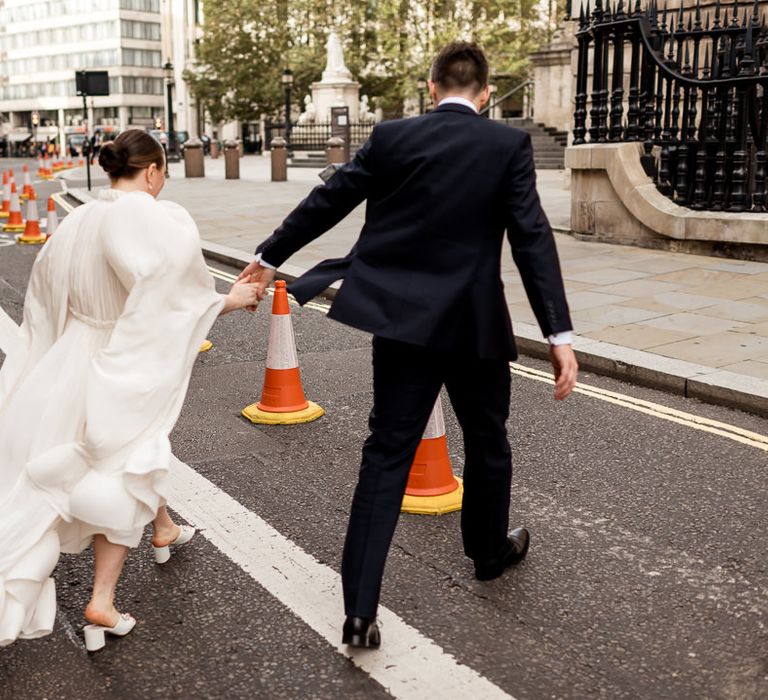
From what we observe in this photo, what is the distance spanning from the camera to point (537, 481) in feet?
15.8

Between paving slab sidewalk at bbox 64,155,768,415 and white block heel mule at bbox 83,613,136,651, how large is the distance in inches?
161

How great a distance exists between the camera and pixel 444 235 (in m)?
3.11

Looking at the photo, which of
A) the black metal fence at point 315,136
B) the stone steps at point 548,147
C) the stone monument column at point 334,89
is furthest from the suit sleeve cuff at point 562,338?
the stone monument column at point 334,89

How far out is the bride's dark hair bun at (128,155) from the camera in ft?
10.7

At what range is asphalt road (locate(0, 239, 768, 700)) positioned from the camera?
303 centimetres

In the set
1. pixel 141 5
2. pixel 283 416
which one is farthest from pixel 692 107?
pixel 141 5

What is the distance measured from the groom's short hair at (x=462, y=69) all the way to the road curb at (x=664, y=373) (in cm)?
336

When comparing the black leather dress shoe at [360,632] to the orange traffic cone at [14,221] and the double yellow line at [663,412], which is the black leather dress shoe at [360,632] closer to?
the double yellow line at [663,412]

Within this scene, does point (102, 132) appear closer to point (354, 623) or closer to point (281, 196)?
point (281, 196)

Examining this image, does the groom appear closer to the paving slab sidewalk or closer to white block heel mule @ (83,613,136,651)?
white block heel mule @ (83,613,136,651)

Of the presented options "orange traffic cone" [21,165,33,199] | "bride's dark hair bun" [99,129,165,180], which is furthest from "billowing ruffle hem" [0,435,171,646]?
"orange traffic cone" [21,165,33,199]

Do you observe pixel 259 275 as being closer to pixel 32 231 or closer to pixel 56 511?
pixel 56 511

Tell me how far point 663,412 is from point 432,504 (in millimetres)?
2201

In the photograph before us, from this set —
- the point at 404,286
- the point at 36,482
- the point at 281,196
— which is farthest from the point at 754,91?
the point at 281,196
